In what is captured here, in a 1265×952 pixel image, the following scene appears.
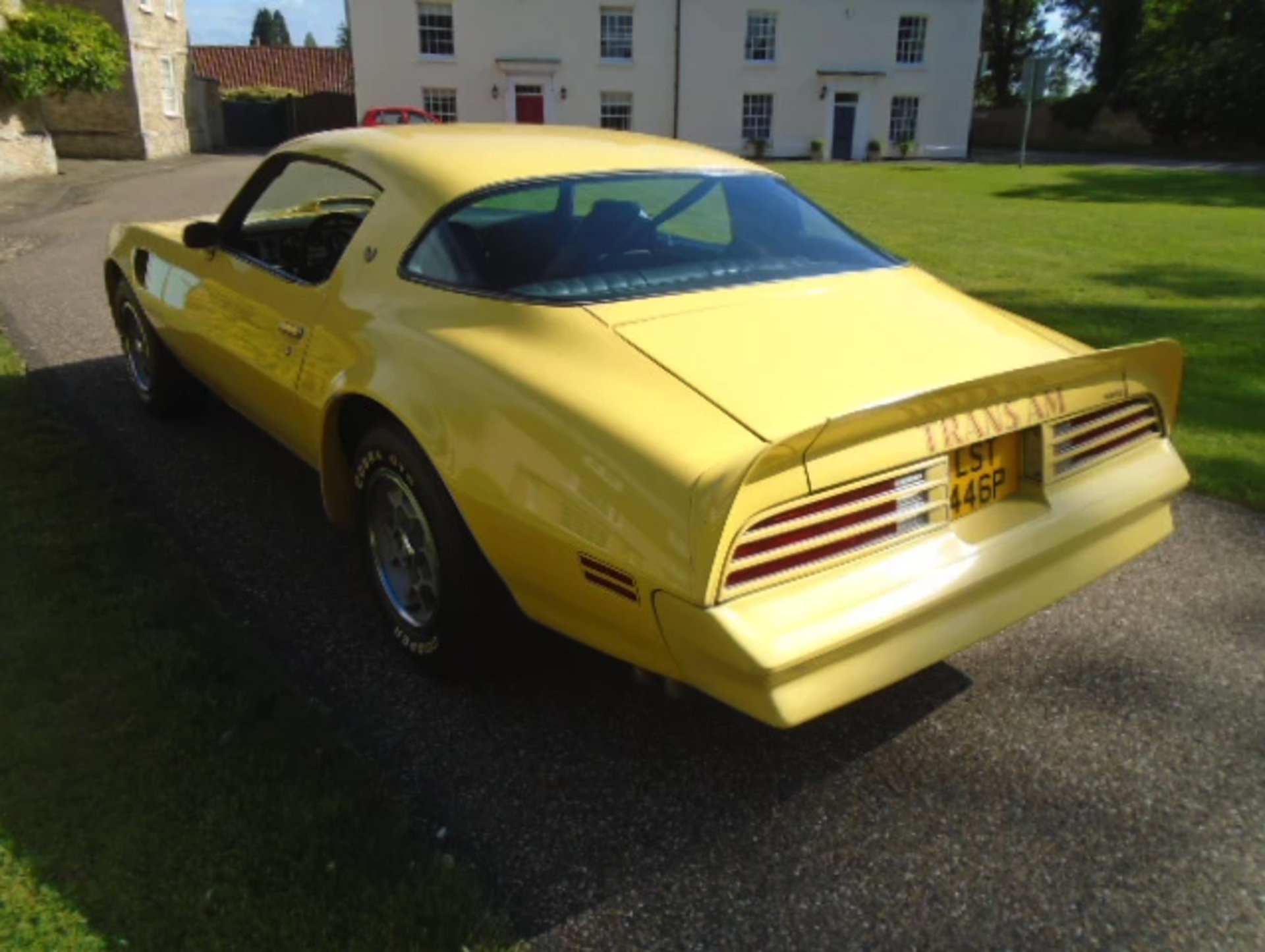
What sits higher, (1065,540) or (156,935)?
(1065,540)

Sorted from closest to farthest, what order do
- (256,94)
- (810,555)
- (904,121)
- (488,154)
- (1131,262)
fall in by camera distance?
(810,555) → (488,154) → (1131,262) → (904,121) → (256,94)

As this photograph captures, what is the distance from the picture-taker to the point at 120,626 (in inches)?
124

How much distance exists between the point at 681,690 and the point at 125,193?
64.3 ft

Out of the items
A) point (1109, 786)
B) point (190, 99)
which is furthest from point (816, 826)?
point (190, 99)

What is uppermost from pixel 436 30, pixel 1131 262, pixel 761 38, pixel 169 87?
pixel 761 38

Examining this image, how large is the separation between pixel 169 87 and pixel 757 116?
65.2 ft

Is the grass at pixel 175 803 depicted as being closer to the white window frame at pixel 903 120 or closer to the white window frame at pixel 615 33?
the white window frame at pixel 615 33

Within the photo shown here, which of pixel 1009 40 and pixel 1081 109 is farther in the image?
pixel 1009 40

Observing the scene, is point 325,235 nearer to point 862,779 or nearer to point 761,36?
point 862,779

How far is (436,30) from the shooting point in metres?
32.8

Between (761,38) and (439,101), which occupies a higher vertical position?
(761,38)

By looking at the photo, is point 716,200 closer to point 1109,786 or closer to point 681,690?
point 681,690

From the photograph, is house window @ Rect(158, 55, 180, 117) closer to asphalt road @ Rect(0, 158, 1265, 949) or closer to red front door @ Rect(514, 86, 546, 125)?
red front door @ Rect(514, 86, 546, 125)

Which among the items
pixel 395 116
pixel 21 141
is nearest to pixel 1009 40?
pixel 395 116
